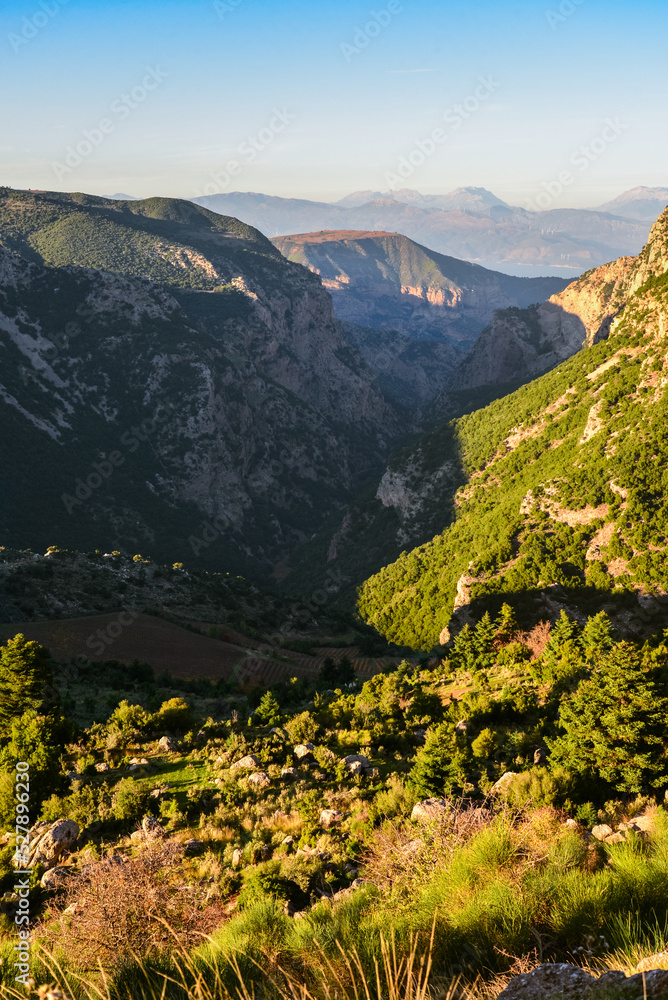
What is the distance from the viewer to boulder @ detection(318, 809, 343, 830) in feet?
48.0

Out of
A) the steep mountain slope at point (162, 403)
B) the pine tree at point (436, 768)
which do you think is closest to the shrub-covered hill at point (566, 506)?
the pine tree at point (436, 768)

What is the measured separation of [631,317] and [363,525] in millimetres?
50587

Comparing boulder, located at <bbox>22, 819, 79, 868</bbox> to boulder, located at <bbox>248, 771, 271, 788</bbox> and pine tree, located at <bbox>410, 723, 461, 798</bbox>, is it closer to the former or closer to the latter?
boulder, located at <bbox>248, 771, 271, 788</bbox>

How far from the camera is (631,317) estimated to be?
205 feet

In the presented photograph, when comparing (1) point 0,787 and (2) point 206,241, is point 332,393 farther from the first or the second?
(1) point 0,787

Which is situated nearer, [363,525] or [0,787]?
[0,787]

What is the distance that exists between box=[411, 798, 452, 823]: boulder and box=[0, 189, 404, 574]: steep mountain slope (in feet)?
241

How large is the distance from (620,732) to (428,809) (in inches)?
210

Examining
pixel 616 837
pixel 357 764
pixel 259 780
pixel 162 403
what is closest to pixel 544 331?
pixel 162 403

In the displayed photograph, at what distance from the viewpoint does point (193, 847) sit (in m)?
14.4

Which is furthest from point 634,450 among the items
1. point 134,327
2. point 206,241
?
point 206,241

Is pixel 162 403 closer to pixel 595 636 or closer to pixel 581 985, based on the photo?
pixel 595 636

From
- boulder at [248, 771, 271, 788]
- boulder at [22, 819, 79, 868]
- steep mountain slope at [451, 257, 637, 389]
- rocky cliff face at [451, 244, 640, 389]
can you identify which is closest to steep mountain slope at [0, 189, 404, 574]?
rocky cliff face at [451, 244, 640, 389]

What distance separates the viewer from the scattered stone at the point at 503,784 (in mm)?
13855
